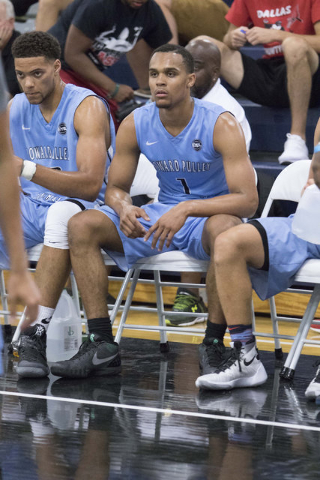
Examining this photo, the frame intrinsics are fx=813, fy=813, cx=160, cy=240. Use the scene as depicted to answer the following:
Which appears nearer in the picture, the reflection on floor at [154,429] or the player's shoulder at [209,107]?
the reflection on floor at [154,429]

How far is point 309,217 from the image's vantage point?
3174 mm

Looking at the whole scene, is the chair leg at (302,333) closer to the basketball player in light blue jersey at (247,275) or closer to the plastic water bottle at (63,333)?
the basketball player in light blue jersey at (247,275)

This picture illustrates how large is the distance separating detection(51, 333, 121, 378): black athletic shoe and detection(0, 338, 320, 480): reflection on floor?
0.13 ft

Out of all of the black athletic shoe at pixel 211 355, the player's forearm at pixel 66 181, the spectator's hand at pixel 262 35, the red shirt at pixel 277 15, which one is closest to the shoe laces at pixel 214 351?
the black athletic shoe at pixel 211 355

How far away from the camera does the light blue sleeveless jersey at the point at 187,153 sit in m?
3.57

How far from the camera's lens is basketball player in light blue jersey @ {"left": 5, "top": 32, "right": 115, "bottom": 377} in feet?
11.3

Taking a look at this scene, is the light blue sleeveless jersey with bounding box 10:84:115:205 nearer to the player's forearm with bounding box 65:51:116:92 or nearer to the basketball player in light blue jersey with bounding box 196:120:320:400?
the basketball player in light blue jersey with bounding box 196:120:320:400

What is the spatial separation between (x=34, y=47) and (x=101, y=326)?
4.42 ft

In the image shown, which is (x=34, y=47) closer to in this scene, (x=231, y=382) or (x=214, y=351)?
(x=214, y=351)

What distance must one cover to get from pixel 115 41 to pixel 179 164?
1768 mm

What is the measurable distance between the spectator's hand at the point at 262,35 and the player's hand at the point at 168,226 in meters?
2.10

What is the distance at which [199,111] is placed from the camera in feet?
11.9

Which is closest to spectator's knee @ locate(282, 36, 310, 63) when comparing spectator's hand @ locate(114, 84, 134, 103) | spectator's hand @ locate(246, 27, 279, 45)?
spectator's hand @ locate(246, 27, 279, 45)

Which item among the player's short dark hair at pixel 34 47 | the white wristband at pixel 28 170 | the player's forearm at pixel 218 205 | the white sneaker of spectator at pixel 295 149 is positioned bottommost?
the white sneaker of spectator at pixel 295 149
